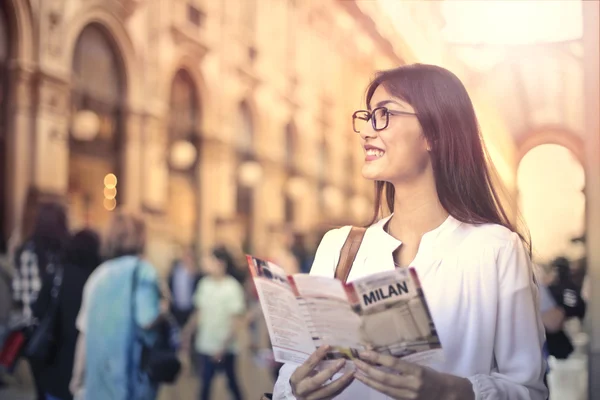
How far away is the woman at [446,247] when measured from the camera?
7.03ft

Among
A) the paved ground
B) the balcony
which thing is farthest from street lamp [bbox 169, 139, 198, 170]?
the paved ground

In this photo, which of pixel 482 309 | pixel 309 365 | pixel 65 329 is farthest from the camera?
pixel 65 329

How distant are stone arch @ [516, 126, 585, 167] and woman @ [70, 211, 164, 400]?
6.56 feet

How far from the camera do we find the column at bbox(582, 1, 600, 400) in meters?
3.18

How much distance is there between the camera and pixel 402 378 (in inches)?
78.2

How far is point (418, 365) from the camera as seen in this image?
1991 millimetres

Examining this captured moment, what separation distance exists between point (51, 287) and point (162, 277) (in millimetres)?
674

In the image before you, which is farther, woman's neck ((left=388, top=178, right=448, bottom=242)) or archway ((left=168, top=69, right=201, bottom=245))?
archway ((left=168, top=69, right=201, bottom=245))

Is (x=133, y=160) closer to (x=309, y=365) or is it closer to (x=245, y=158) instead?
(x=245, y=158)

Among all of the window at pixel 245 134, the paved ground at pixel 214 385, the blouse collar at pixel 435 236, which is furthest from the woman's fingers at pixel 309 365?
the window at pixel 245 134

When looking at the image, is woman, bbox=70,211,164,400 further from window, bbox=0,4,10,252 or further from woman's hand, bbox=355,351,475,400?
woman's hand, bbox=355,351,475,400

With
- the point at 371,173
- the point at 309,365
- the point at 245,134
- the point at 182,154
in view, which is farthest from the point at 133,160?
the point at 309,365

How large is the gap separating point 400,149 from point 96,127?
2768 millimetres

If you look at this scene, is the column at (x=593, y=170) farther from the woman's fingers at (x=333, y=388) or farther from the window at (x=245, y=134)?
the window at (x=245, y=134)
